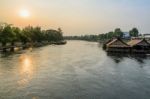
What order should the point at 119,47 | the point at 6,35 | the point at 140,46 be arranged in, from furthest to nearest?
1. the point at 6,35
2. the point at 119,47
3. the point at 140,46

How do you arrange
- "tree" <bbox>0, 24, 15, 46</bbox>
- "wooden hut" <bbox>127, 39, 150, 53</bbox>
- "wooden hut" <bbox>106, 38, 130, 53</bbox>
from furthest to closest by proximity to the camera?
"tree" <bbox>0, 24, 15, 46</bbox>
"wooden hut" <bbox>106, 38, 130, 53</bbox>
"wooden hut" <bbox>127, 39, 150, 53</bbox>

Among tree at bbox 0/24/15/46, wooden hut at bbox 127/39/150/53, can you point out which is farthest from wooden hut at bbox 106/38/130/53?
tree at bbox 0/24/15/46

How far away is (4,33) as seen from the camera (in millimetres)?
113438

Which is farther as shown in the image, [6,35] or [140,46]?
[6,35]

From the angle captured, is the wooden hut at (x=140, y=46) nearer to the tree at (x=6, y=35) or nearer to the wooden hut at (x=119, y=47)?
the wooden hut at (x=119, y=47)

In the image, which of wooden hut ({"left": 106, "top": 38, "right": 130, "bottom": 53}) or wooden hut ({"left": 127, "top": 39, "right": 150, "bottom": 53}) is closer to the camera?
wooden hut ({"left": 127, "top": 39, "right": 150, "bottom": 53})

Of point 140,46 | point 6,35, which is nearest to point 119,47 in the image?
point 140,46

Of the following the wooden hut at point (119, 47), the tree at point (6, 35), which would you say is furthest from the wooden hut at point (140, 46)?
the tree at point (6, 35)

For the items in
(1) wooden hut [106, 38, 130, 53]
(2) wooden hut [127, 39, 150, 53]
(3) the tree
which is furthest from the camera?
(3) the tree

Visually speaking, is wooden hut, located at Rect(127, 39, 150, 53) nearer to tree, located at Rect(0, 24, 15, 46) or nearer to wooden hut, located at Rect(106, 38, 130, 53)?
wooden hut, located at Rect(106, 38, 130, 53)

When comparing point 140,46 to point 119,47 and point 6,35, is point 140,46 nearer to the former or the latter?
point 119,47

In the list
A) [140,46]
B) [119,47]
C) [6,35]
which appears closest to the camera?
[140,46]

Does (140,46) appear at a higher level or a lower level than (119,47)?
higher

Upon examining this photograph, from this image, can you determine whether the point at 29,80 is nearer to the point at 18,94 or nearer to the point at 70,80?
the point at 70,80
